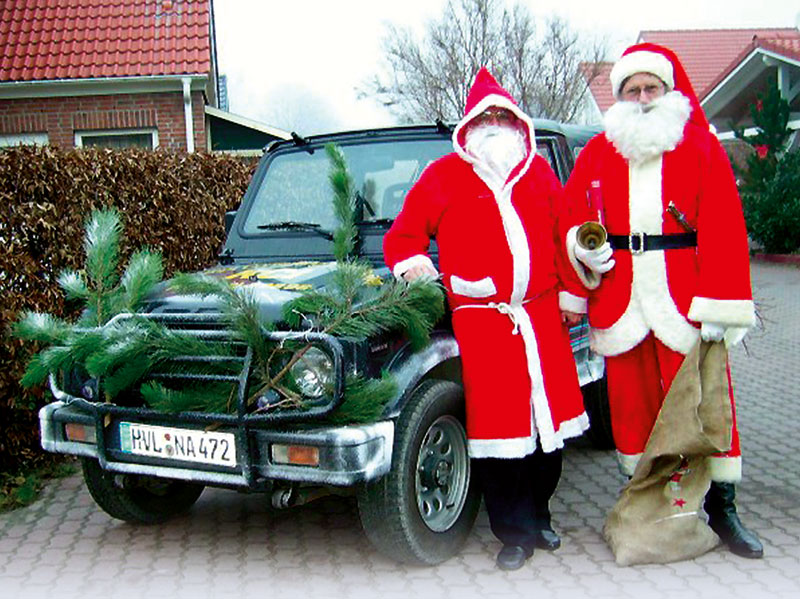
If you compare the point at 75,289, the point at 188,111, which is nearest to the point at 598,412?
the point at 75,289

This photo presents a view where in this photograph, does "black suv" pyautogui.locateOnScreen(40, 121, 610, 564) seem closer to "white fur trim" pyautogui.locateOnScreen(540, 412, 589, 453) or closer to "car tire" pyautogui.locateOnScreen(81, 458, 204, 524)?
"car tire" pyautogui.locateOnScreen(81, 458, 204, 524)

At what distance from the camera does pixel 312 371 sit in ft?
11.7

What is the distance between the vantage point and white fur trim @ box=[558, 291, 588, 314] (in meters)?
4.02

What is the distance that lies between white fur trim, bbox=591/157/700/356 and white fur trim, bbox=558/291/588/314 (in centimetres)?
17

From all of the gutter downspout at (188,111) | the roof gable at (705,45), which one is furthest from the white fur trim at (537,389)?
the roof gable at (705,45)

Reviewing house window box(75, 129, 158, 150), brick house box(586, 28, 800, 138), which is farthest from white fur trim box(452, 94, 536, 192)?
house window box(75, 129, 158, 150)

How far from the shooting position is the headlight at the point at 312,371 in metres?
3.52

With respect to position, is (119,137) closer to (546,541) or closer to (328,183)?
(328,183)

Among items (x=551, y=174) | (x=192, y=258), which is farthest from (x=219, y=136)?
(x=551, y=174)

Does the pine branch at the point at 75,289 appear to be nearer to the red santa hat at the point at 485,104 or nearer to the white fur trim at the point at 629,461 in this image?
the red santa hat at the point at 485,104

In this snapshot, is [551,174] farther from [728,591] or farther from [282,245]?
[728,591]

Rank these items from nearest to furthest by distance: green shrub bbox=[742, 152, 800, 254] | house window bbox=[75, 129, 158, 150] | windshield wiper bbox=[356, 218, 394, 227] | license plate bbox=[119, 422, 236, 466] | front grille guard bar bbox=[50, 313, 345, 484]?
front grille guard bar bbox=[50, 313, 345, 484]
license plate bbox=[119, 422, 236, 466]
windshield wiper bbox=[356, 218, 394, 227]
house window bbox=[75, 129, 158, 150]
green shrub bbox=[742, 152, 800, 254]

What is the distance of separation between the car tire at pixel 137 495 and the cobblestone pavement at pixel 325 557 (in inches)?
3.4

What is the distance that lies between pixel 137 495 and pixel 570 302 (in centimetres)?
228
